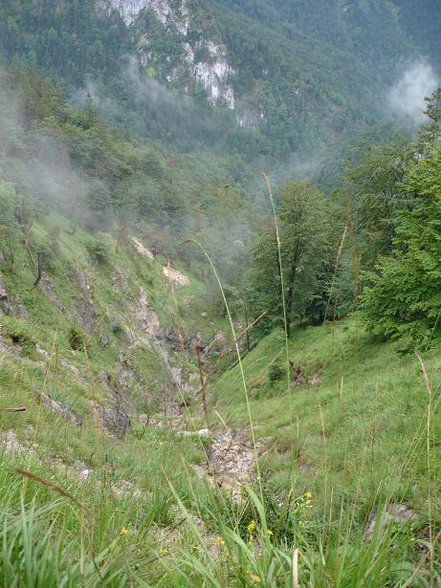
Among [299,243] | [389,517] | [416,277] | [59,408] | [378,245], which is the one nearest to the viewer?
[389,517]

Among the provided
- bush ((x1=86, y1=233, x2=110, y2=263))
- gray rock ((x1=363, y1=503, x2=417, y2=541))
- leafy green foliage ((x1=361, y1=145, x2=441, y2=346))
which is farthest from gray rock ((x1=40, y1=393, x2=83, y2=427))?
bush ((x1=86, y1=233, x2=110, y2=263))

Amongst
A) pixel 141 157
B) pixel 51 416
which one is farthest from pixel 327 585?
pixel 141 157

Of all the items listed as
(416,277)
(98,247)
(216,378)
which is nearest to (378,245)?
(216,378)

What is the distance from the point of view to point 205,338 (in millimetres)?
69062

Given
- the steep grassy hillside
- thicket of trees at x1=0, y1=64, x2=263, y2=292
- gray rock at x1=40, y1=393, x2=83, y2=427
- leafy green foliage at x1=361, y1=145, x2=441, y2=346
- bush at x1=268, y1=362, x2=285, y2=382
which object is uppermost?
thicket of trees at x1=0, y1=64, x2=263, y2=292

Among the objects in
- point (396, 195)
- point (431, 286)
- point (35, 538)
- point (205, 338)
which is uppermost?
point (396, 195)

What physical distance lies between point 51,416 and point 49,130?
8628 cm

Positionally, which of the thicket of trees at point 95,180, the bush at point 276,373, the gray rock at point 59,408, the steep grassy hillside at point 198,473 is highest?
the thicket of trees at point 95,180

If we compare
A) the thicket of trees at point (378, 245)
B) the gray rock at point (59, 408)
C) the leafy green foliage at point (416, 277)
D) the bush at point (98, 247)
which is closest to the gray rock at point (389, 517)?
the gray rock at point (59, 408)

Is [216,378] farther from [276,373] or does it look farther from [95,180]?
[95,180]

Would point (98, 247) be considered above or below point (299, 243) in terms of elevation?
below

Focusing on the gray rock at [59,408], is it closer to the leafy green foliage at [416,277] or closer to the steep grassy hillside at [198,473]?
the steep grassy hillside at [198,473]

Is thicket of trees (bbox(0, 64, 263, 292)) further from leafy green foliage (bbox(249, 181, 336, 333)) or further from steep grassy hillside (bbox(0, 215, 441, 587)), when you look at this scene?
steep grassy hillside (bbox(0, 215, 441, 587))

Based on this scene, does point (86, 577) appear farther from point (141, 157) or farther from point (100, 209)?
A: point (141, 157)
